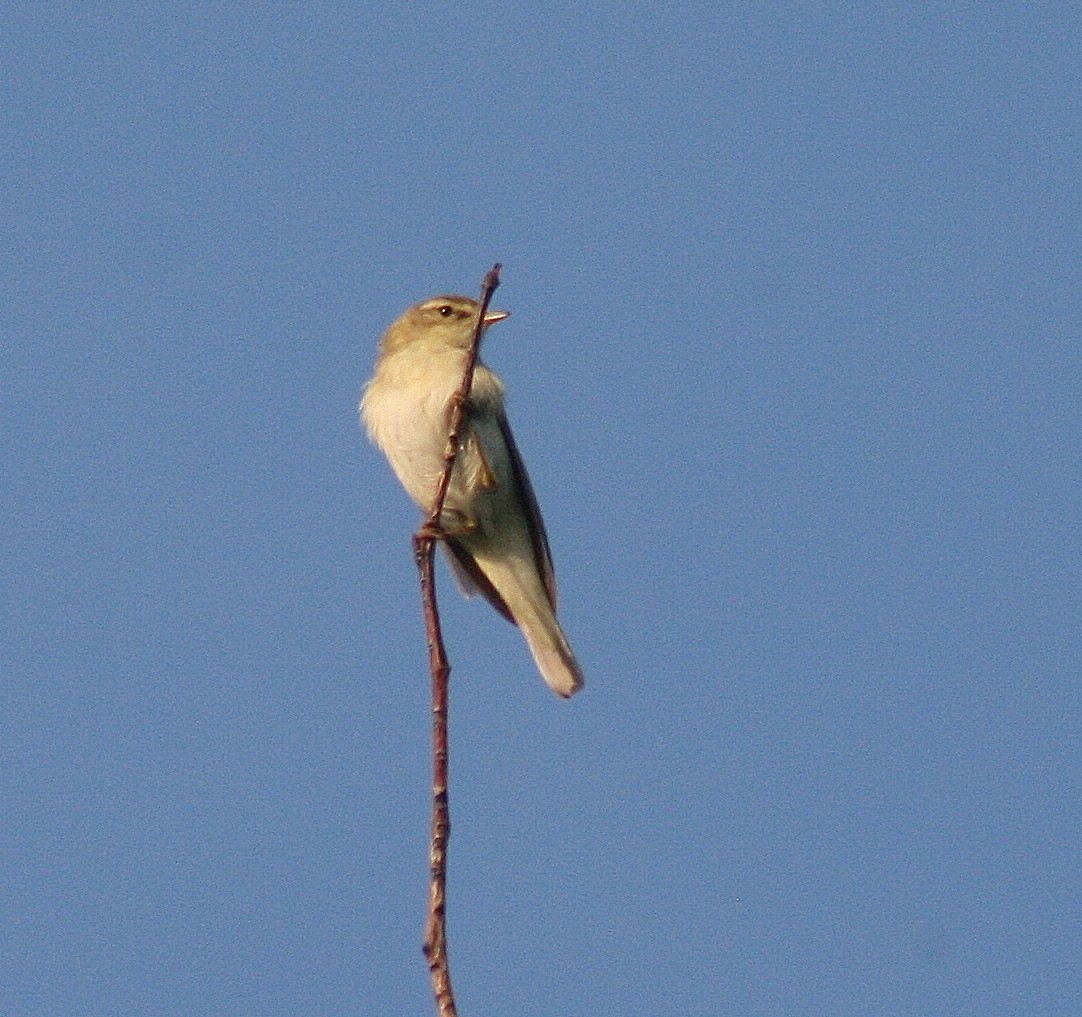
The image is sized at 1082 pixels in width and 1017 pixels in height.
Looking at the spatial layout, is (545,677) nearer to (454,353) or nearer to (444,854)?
(454,353)

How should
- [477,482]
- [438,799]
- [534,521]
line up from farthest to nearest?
1. [534,521]
2. [477,482]
3. [438,799]

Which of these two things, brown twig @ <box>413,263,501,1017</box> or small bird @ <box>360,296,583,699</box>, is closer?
brown twig @ <box>413,263,501,1017</box>

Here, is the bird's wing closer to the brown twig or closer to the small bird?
the small bird

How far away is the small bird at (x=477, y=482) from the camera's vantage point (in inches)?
300

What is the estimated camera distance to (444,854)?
304cm

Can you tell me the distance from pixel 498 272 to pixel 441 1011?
193 centimetres

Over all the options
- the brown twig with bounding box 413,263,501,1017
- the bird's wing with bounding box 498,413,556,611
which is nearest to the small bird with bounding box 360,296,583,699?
the bird's wing with bounding box 498,413,556,611

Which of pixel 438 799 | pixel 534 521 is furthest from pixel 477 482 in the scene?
pixel 438 799

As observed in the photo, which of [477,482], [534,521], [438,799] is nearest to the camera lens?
[438,799]

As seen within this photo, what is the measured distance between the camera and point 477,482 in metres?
7.70

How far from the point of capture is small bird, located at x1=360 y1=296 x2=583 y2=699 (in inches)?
300

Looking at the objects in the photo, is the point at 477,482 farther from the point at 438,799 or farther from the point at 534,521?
the point at 438,799

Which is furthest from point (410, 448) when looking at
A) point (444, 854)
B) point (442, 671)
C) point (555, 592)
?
point (444, 854)

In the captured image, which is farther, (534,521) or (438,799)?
(534,521)
